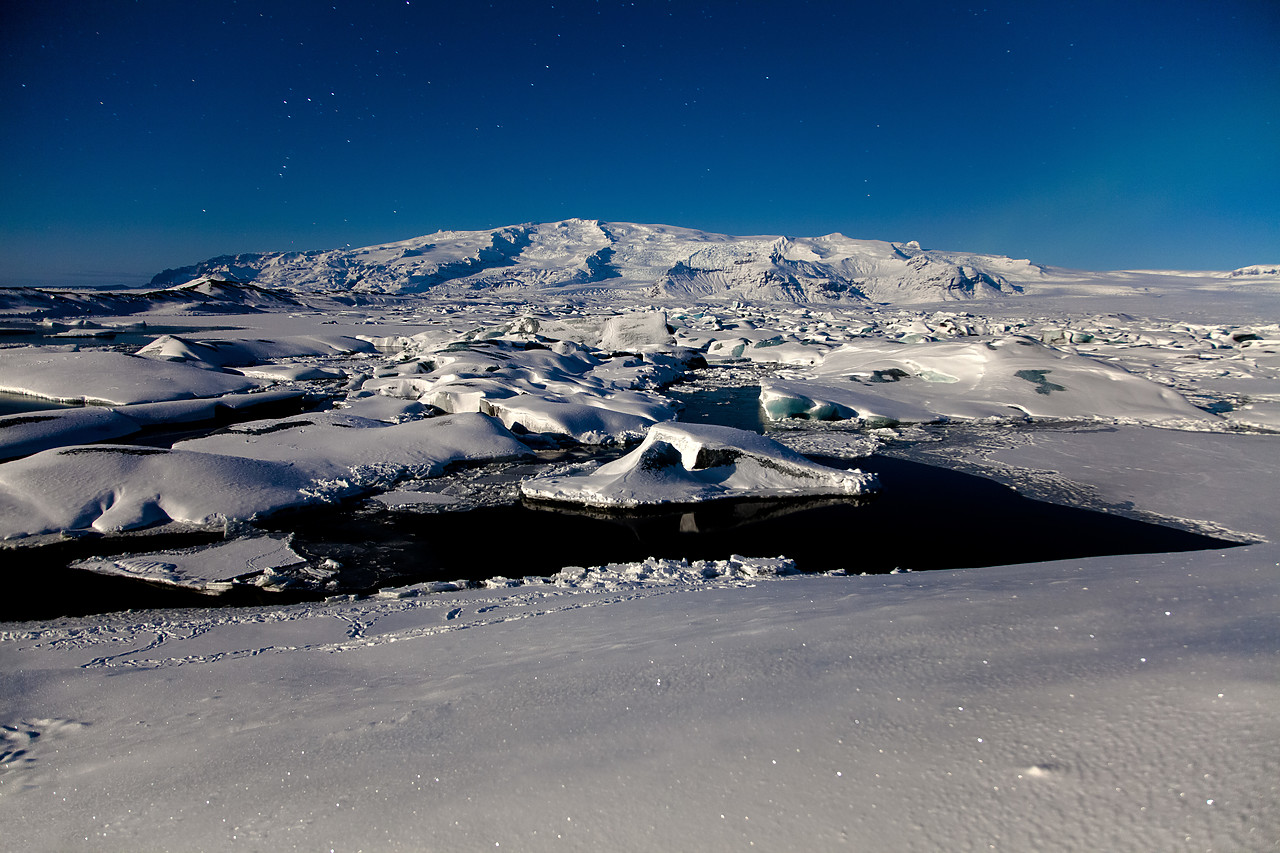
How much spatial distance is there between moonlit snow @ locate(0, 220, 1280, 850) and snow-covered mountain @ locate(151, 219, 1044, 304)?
58849mm

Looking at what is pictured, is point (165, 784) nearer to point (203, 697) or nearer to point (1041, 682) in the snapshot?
point (203, 697)

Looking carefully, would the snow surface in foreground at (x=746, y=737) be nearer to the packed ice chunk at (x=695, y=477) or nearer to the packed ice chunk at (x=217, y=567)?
the packed ice chunk at (x=217, y=567)

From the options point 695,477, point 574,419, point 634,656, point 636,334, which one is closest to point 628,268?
point 636,334

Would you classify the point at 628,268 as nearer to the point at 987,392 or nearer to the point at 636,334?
the point at 636,334

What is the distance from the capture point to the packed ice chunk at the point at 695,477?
23.1 feet

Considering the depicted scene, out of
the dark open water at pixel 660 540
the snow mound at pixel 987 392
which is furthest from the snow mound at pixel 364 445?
the snow mound at pixel 987 392

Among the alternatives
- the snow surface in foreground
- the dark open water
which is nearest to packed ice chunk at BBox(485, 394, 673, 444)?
→ the dark open water

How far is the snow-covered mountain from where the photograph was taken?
67250 millimetres

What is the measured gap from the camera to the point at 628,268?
305 ft

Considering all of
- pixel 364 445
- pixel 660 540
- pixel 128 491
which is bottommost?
pixel 660 540

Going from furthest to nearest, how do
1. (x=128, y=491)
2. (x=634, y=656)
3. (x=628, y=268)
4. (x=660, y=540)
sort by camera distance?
(x=628, y=268) < (x=660, y=540) < (x=128, y=491) < (x=634, y=656)

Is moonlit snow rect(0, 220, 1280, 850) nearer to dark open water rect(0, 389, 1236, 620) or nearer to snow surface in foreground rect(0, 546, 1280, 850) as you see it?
snow surface in foreground rect(0, 546, 1280, 850)

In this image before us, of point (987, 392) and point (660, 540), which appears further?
point (987, 392)

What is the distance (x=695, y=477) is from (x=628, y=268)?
89103 mm
